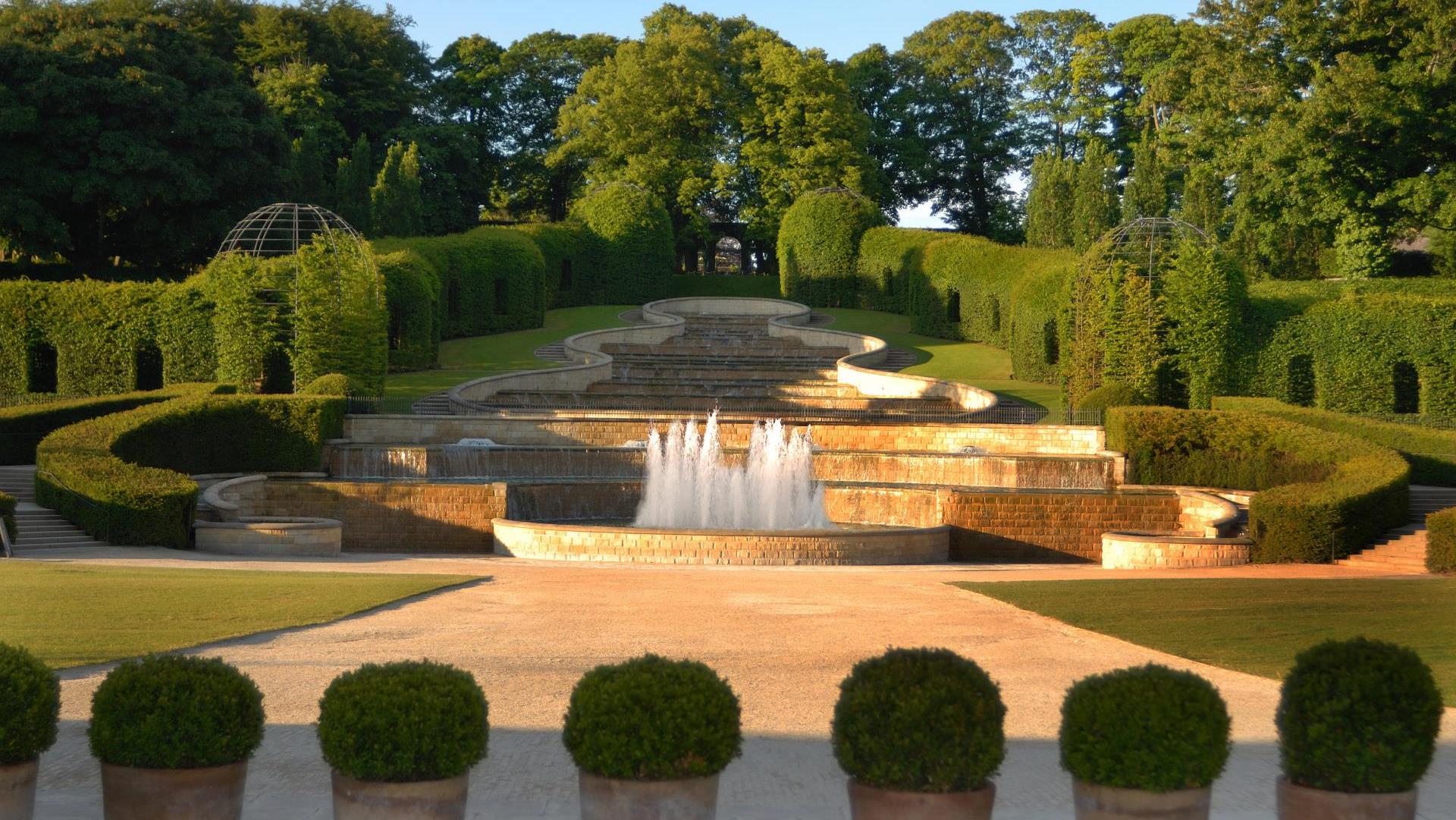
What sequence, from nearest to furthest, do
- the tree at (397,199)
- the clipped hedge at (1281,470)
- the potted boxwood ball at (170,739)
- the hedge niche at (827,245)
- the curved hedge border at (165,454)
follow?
1. the potted boxwood ball at (170,739)
2. the clipped hedge at (1281,470)
3. the curved hedge border at (165,454)
4. the tree at (397,199)
5. the hedge niche at (827,245)

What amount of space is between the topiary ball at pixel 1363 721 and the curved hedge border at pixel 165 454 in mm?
20126

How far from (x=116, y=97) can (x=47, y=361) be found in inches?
495

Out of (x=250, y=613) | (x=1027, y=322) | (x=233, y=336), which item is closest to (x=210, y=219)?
(x=233, y=336)

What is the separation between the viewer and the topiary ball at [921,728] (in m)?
7.19

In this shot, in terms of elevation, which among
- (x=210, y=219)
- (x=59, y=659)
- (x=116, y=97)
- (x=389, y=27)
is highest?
(x=389, y=27)

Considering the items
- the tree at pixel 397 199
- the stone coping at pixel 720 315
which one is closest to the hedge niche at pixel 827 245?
the stone coping at pixel 720 315

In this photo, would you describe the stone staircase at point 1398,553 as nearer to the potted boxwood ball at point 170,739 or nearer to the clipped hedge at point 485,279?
the potted boxwood ball at point 170,739

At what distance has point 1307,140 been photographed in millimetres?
42156

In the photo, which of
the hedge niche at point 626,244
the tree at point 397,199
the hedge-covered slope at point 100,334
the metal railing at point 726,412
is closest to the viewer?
the metal railing at point 726,412

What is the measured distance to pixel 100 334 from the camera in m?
37.3

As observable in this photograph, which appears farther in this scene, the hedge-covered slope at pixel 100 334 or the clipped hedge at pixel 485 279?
the clipped hedge at pixel 485 279

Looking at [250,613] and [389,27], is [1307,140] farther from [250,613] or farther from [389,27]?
[389,27]

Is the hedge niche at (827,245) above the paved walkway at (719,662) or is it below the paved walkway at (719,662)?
above

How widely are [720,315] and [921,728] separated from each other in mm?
52707
